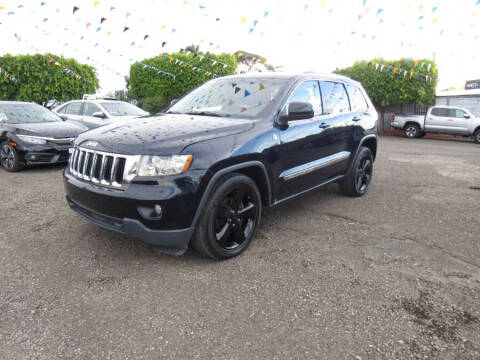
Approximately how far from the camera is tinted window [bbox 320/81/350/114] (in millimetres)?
4289

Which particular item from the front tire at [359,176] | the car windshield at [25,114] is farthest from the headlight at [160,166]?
the car windshield at [25,114]

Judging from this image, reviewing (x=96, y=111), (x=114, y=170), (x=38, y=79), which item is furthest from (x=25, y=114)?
(x=38, y=79)

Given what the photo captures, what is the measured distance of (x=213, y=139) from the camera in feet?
9.46

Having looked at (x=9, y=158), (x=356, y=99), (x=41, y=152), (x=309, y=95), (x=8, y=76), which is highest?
(x=8, y=76)

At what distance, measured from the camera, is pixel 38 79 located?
1806cm

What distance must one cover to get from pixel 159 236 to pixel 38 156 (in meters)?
5.27

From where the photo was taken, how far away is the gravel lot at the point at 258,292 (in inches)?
82.0

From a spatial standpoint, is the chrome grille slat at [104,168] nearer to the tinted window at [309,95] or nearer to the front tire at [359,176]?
the tinted window at [309,95]

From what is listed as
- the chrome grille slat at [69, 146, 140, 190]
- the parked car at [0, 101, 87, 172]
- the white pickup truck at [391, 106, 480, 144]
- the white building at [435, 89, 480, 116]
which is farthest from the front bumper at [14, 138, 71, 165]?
the white building at [435, 89, 480, 116]

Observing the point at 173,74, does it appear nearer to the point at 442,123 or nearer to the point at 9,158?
the point at 442,123

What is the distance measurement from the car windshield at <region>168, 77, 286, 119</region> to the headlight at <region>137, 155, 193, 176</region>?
41.9 inches

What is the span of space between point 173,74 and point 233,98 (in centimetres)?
2057

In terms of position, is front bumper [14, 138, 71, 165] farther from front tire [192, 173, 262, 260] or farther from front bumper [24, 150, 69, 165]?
front tire [192, 173, 262, 260]

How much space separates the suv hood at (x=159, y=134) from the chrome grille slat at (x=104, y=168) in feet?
0.18
